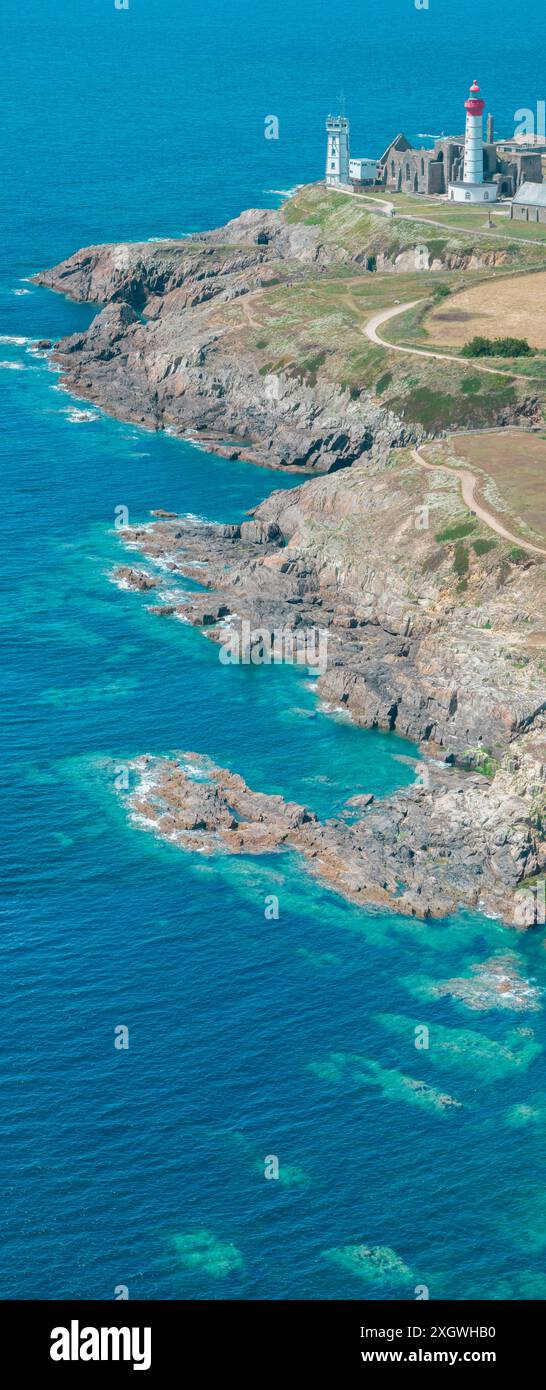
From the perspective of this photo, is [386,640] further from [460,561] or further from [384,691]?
[460,561]

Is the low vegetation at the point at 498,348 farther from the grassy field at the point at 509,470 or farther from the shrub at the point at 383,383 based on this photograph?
the grassy field at the point at 509,470

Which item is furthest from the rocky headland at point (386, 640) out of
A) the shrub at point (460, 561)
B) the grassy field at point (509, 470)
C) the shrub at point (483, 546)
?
the grassy field at point (509, 470)

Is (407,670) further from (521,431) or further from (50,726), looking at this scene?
(521,431)

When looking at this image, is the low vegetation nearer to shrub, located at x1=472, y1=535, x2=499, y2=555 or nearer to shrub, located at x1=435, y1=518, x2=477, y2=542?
shrub, located at x1=435, y1=518, x2=477, y2=542

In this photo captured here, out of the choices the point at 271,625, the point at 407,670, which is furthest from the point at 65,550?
the point at 407,670

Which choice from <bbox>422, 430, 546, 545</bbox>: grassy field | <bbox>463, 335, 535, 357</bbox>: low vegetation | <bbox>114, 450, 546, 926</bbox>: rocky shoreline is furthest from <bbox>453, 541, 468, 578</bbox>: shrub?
<bbox>463, 335, 535, 357</bbox>: low vegetation
